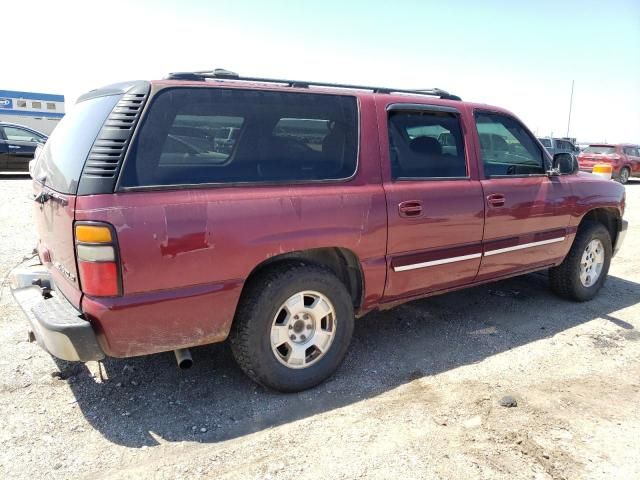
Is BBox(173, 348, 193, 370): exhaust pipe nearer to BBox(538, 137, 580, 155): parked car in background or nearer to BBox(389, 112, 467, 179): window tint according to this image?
BBox(389, 112, 467, 179): window tint

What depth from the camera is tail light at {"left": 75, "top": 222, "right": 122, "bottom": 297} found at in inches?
97.7

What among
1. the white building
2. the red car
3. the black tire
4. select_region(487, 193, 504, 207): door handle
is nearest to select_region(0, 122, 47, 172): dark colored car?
select_region(487, 193, 504, 207): door handle

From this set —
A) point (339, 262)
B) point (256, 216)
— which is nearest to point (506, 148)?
point (339, 262)

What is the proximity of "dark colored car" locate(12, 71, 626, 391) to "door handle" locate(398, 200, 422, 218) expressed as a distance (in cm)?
1

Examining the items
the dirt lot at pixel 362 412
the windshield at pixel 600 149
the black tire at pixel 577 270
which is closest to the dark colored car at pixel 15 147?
the dirt lot at pixel 362 412

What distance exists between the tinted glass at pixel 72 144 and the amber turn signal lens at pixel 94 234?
23 cm

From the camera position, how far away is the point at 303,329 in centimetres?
324

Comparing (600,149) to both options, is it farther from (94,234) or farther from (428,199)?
(94,234)

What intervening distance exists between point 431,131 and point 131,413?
9.36 ft

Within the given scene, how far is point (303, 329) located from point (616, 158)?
2098 cm

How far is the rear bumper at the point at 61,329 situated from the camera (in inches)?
100

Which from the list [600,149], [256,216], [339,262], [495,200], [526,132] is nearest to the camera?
[256,216]

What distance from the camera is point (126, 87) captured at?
2.79 meters

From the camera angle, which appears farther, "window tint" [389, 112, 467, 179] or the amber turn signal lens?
"window tint" [389, 112, 467, 179]
